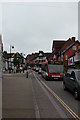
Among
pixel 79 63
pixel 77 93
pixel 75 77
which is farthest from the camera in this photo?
pixel 79 63

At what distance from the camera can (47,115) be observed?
20.6 feet

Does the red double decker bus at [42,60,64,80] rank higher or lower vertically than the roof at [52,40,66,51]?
lower

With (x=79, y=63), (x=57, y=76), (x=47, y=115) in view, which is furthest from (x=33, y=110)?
(x=79, y=63)

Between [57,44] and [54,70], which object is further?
[57,44]

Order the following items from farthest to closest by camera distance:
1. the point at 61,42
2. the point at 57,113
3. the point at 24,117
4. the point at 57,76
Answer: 1. the point at 61,42
2. the point at 57,76
3. the point at 57,113
4. the point at 24,117

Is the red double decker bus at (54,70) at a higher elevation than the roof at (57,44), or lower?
lower

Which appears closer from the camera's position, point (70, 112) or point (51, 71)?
point (70, 112)

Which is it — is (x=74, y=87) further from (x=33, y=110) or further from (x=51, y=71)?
(x=51, y=71)

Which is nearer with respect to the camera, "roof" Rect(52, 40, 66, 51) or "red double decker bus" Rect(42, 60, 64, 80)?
"red double decker bus" Rect(42, 60, 64, 80)

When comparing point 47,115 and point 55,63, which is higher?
point 55,63

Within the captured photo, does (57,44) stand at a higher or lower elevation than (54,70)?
higher

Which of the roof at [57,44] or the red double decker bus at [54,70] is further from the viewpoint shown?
the roof at [57,44]

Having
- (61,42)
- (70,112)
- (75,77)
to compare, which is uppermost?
(61,42)

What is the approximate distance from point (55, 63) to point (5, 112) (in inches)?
665
